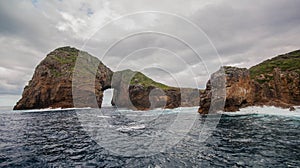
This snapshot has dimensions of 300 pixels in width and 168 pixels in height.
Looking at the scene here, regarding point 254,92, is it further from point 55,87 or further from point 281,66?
point 55,87

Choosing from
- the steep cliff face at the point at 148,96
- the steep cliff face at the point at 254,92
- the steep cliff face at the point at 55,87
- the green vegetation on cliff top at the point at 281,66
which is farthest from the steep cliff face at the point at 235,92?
the steep cliff face at the point at 55,87

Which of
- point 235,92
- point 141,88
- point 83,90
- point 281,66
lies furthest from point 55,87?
point 281,66

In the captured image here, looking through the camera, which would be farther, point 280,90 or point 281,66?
point 281,66

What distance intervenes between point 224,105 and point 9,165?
6202 cm

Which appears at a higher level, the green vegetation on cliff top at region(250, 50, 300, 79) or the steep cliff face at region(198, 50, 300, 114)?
the green vegetation on cliff top at region(250, 50, 300, 79)

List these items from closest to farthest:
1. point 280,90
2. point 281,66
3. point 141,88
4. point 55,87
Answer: point 280,90, point 281,66, point 55,87, point 141,88

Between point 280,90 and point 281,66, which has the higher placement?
point 281,66

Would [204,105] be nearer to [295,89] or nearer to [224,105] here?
[224,105]

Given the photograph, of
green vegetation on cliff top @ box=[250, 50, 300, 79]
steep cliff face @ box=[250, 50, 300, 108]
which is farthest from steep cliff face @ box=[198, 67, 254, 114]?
green vegetation on cliff top @ box=[250, 50, 300, 79]

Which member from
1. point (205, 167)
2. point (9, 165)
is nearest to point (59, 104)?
point (9, 165)

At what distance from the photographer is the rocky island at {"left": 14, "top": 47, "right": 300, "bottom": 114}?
6238cm

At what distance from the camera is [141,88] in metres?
126

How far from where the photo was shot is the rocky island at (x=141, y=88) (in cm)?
6238

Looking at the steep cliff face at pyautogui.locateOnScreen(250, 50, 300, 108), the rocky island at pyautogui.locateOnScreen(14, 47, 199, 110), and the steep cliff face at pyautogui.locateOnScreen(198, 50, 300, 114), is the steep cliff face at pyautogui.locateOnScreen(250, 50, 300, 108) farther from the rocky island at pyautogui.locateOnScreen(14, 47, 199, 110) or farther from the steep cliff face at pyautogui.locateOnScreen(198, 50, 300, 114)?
the rocky island at pyautogui.locateOnScreen(14, 47, 199, 110)
